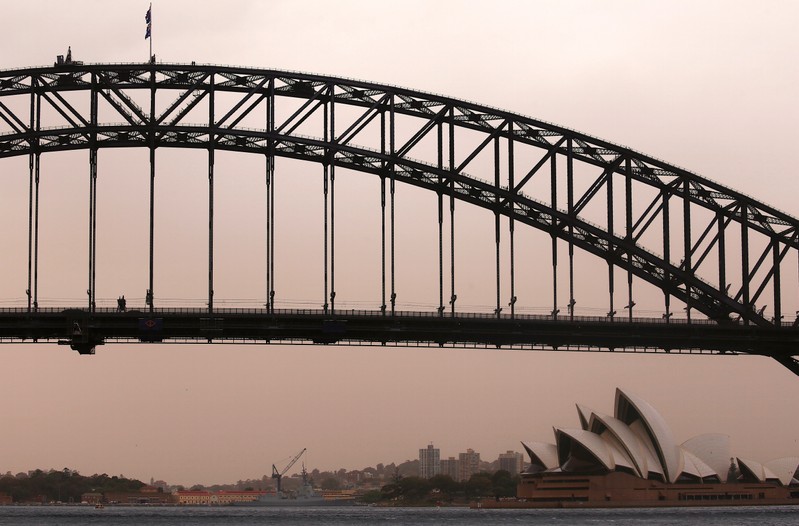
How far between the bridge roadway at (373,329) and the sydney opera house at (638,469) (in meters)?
40.6

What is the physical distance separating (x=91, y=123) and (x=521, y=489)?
7458 cm

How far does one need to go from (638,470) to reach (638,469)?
0.09m

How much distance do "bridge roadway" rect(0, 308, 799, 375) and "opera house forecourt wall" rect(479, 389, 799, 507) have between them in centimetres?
4055

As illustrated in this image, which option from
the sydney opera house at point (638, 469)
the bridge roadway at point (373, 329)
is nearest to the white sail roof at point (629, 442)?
the sydney opera house at point (638, 469)

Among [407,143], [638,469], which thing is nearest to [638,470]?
[638,469]

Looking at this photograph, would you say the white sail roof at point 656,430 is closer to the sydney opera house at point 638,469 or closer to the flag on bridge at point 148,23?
the sydney opera house at point 638,469

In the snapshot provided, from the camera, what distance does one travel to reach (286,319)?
8819 centimetres

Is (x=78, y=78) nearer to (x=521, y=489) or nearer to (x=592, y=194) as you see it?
(x=592, y=194)

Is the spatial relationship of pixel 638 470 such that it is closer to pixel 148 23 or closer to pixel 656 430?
pixel 656 430

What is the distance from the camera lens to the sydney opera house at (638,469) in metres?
138

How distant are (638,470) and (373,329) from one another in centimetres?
5613

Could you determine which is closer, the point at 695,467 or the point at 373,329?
the point at 373,329

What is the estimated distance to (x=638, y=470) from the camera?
138875mm

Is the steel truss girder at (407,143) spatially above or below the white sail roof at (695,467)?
above
